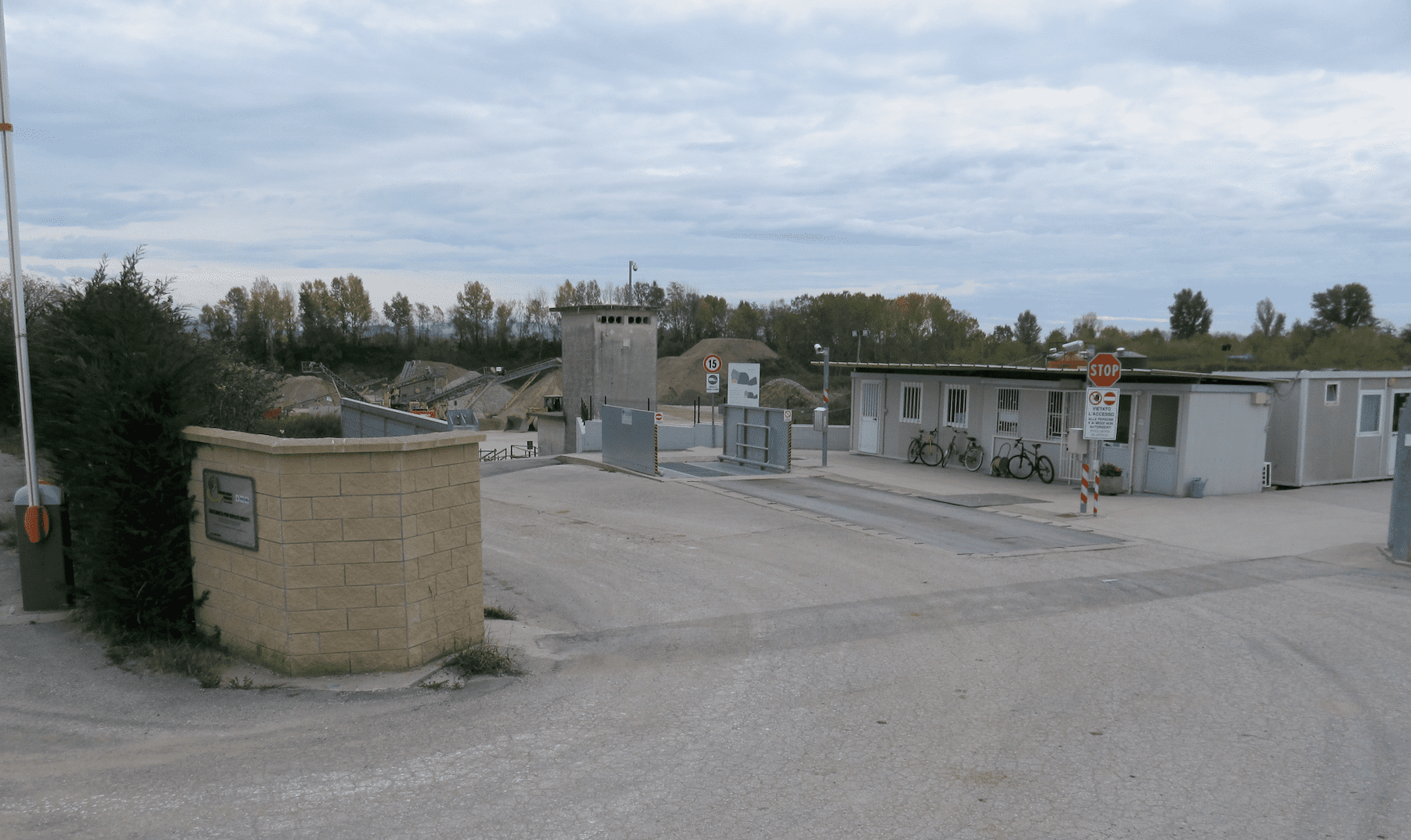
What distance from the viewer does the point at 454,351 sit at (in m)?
116

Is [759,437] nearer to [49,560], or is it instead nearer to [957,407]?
[957,407]

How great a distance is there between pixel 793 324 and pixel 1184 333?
124 ft

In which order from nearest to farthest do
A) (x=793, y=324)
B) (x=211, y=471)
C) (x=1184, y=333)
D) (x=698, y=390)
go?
(x=211, y=471), (x=698, y=390), (x=1184, y=333), (x=793, y=324)

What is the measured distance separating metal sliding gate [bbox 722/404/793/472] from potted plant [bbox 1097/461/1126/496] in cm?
674

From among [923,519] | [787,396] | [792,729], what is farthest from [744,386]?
[787,396]

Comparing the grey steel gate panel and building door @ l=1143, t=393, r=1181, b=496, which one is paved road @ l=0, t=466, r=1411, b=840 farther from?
the grey steel gate panel

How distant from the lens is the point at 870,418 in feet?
87.2

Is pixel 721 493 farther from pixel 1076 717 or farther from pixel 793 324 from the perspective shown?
pixel 793 324

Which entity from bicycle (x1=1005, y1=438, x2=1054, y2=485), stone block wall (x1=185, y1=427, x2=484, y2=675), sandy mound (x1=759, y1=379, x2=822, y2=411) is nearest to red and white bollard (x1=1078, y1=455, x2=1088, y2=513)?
bicycle (x1=1005, y1=438, x2=1054, y2=485)

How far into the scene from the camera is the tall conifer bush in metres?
7.13

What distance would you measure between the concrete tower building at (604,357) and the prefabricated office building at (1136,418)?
24.4 meters

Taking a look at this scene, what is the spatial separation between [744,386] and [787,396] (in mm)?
38682

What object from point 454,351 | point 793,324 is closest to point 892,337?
point 793,324

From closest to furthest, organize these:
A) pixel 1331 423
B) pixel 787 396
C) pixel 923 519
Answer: pixel 923 519 → pixel 1331 423 → pixel 787 396
